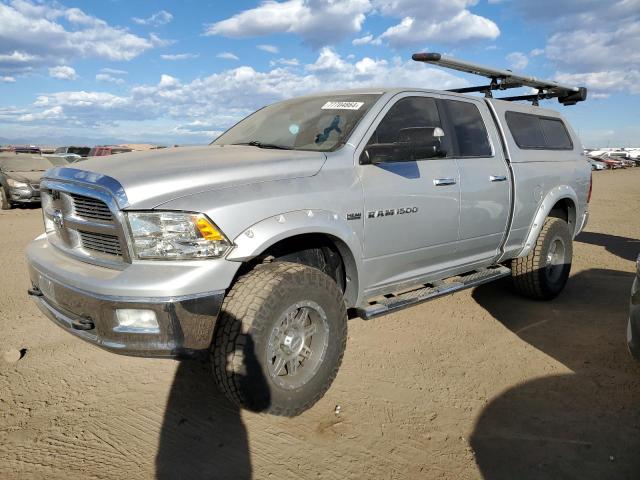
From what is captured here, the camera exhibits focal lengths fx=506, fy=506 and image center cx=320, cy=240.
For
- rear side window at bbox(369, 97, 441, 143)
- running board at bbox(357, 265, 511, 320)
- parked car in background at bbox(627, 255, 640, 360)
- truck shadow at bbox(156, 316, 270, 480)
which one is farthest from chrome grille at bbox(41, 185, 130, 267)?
parked car in background at bbox(627, 255, 640, 360)

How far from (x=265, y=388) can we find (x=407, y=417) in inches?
35.5

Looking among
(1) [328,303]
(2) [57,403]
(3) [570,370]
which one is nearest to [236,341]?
(1) [328,303]

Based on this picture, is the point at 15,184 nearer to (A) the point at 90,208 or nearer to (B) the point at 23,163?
(B) the point at 23,163

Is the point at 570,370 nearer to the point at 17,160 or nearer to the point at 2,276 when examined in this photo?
the point at 2,276

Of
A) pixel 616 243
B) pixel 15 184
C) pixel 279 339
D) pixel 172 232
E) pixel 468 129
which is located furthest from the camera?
pixel 15 184

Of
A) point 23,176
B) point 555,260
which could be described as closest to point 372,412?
point 555,260

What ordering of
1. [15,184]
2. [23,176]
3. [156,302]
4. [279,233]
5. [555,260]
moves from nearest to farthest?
[156,302], [279,233], [555,260], [15,184], [23,176]

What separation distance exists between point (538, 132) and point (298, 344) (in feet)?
12.1

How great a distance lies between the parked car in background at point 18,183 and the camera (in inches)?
485

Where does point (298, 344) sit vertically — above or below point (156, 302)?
below

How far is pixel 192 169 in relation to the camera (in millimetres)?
2770

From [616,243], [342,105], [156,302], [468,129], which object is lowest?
[616,243]

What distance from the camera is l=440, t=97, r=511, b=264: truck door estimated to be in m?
4.11

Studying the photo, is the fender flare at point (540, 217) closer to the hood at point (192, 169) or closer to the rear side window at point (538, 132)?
the rear side window at point (538, 132)
